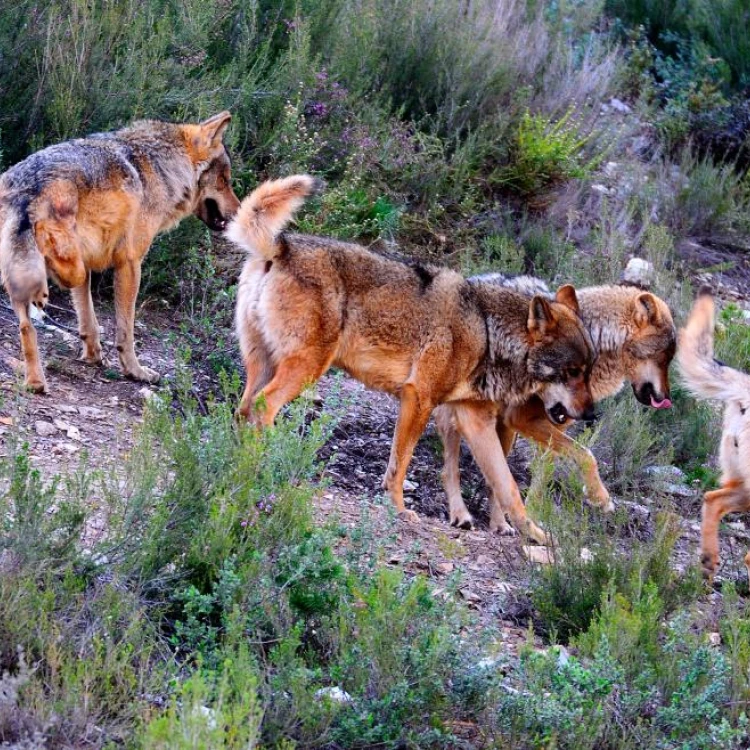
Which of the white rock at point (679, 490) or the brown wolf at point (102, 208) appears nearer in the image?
the brown wolf at point (102, 208)

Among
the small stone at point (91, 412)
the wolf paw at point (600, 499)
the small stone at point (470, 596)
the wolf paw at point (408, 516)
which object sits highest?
the small stone at point (470, 596)

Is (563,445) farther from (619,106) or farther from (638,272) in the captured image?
(619,106)

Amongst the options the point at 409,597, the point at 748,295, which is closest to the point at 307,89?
the point at 748,295

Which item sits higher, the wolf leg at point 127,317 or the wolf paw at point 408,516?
the wolf leg at point 127,317

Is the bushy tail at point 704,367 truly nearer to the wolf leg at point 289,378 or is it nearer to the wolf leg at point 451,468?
the wolf leg at point 451,468

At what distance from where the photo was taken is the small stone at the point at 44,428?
637 cm

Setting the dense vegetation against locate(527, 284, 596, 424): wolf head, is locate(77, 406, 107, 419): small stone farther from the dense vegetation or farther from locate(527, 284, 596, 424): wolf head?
locate(527, 284, 596, 424): wolf head

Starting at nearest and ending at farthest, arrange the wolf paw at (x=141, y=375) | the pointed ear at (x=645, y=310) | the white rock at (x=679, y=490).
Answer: the wolf paw at (x=141, y=375)
the pointed ear at (x=645, y=310)
the white rock at (x=679, y=490)

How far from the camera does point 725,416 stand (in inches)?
268

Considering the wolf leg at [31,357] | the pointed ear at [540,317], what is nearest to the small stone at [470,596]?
the pointed ear at [540,317]

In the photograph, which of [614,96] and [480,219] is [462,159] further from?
[614,96]

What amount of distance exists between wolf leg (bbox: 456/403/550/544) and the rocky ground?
9.7 inches

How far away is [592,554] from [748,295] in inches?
261

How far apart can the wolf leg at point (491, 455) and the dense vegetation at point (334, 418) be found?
0.51 m
